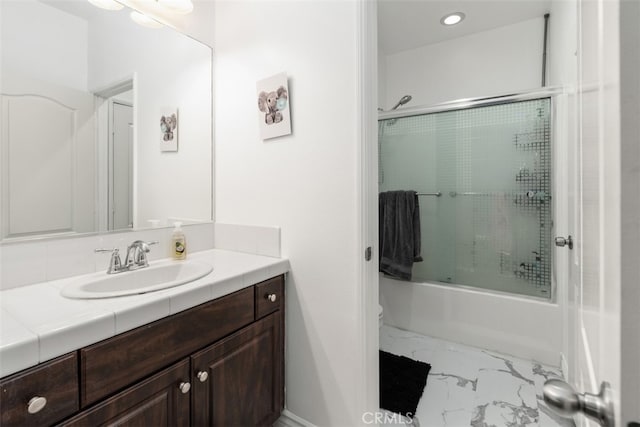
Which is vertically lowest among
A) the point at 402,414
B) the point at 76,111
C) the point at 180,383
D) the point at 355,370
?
the point at 402,414

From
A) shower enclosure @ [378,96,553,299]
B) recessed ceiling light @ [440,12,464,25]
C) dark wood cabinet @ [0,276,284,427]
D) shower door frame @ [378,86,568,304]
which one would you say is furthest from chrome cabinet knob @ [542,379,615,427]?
recessed ceiling light @ [440,12,464,25]

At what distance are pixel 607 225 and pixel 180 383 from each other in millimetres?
1101

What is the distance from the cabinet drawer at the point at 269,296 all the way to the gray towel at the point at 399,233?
1.22 metres

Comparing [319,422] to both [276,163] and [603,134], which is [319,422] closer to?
[276,163]

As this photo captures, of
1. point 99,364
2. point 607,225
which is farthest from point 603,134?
point 99,364

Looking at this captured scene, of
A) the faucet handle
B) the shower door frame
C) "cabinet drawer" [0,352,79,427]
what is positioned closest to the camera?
"cabinet drawer" [0,352,79,427]

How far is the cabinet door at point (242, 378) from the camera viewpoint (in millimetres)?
996

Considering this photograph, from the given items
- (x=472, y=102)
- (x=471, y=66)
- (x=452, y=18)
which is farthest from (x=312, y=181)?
(x=471, y=66)

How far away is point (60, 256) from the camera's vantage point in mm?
1106

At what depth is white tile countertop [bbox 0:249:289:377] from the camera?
63 cm

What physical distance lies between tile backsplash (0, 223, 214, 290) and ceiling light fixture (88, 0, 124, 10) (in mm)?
965

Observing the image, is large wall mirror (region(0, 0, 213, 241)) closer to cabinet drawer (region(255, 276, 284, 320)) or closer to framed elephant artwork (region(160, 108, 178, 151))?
framed elephant artwork (region(160, 108, 178, 151))

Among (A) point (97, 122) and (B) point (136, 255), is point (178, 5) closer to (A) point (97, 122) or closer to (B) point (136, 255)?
(A) point (97, 122)

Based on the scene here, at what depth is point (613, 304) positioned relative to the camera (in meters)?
0.30
